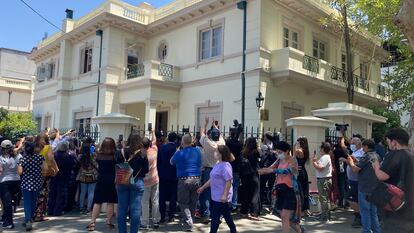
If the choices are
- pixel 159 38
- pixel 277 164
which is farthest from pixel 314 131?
pixel 159 38

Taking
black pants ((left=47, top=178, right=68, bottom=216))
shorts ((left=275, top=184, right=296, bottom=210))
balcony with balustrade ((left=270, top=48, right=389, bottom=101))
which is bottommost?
black pants ((left=47, top=178, right=68, bottom=216))

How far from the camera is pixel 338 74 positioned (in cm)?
1828

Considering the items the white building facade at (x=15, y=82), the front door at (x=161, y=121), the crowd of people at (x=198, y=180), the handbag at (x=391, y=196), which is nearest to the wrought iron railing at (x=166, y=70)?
the front door at (x=161, y=121)

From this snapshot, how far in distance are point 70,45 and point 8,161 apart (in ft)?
55.2

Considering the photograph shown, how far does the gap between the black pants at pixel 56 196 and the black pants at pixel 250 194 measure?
13.1 feet

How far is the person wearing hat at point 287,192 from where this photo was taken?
5.94 meters

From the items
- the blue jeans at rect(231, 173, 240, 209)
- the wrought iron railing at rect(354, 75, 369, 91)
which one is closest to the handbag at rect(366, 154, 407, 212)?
the blue jeans at rect(231, 173, 240, 209)


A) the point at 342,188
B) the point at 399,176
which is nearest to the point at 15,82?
the point at 342,188

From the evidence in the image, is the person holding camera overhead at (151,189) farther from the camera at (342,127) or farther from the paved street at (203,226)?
the camera at (342,127)

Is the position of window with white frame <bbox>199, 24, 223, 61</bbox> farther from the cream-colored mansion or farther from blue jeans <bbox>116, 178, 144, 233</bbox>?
blue jeans <bbox>116, 178, 144, 233</bbox>

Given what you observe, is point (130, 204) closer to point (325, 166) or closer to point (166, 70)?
point (325, 166)

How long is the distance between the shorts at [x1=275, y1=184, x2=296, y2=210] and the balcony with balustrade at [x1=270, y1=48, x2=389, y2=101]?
372 inches

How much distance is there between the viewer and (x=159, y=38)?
1977 cm

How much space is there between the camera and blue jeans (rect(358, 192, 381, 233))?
6459mm
